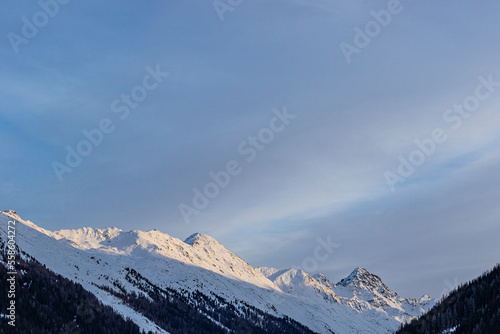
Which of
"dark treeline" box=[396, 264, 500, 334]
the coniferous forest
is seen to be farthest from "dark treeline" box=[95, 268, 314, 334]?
"dark treeline" box=[396, 264, 500, 334]

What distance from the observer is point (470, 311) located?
55.5 m

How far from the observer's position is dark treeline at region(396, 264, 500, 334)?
49.2 metres

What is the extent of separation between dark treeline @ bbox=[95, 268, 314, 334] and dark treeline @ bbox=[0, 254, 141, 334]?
2173 centimetres

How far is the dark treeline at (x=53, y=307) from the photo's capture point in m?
72.1

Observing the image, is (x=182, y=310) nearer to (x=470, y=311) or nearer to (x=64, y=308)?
(x=64, y=308)

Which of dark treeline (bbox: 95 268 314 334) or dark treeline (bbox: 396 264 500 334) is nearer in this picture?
dark treeline (bbox: 396 264 500 334)

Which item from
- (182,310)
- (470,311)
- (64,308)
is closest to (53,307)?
(64,308)

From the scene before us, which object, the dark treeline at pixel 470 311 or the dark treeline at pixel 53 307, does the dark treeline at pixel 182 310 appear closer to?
the dark treeline at pixel 53 307

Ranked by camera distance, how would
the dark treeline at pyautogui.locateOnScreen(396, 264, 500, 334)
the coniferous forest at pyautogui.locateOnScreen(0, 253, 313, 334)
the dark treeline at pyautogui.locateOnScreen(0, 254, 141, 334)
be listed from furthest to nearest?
1. the coniferous forest at pyautogui.locateOnScreen(0, 253, 313, 334)
2. the dark treeline at pyautogui.locateOnScreen(0, 254, 141, 334)
3. the dark treeline at pyautogui.locateOnScreen(396, 264, 500, 334)

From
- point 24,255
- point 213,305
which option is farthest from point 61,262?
point 213,305

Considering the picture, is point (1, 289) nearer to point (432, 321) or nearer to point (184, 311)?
point (432, 321)

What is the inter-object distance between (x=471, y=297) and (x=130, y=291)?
3991 inches

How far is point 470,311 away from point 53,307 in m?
68.0

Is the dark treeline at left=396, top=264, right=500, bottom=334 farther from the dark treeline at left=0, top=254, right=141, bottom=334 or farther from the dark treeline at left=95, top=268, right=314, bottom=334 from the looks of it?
the dark treeline at left=95, top=268, right=314, bottom=334
